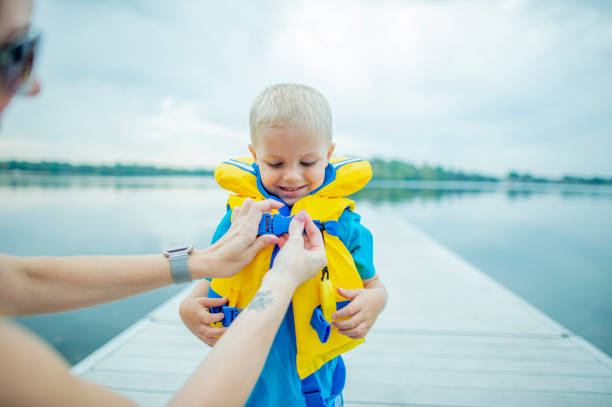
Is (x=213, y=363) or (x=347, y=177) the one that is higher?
(x=347, y=177)

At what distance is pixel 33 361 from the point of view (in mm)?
499

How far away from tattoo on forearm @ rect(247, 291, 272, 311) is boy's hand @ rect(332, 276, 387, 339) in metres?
0.45

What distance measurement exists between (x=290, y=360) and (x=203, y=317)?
0.43 m

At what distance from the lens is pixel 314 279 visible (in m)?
1.30

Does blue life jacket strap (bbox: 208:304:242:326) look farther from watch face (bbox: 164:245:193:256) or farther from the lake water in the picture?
the lake water

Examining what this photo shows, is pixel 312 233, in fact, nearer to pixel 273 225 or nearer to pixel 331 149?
pixel 273 225

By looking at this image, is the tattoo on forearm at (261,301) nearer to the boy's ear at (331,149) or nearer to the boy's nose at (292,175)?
the boy's nose at (292,175)

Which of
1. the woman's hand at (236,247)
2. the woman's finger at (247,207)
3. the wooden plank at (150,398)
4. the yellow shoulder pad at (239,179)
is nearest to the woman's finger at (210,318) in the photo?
the woman's hand at (236,247)

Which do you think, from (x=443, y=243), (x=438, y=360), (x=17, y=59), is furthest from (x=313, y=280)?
(x=443, y=243)

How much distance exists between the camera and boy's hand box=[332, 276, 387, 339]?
1.22 metres

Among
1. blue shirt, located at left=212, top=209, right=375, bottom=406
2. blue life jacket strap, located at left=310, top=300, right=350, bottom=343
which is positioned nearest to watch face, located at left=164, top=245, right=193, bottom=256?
blue shirt, located at left=212, top=209, right=375, bottom=406

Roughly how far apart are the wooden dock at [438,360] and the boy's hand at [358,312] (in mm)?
1504

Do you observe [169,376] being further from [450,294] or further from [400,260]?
[400,260]

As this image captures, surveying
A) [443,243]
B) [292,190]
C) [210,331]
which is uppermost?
[292,190]
